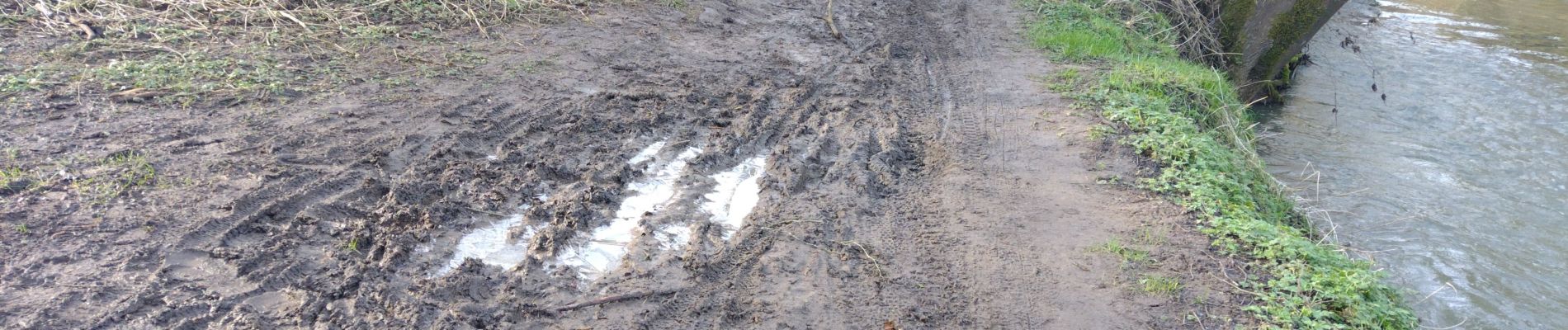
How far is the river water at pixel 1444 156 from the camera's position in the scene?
550cm

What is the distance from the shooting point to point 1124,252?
422cm

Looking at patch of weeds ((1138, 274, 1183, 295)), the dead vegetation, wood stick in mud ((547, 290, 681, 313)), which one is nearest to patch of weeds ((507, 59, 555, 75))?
the dead vegetation

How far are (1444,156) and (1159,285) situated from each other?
517cm

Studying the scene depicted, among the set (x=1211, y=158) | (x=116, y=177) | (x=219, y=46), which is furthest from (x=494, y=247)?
(x=1211, y=158)

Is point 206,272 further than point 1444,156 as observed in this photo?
No

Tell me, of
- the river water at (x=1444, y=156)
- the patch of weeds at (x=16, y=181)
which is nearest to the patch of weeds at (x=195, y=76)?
the patch of weeds at (x=16, y=181)

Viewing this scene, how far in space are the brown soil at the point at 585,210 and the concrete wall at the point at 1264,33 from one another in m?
3.58

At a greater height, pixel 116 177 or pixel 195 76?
pixel 116 177

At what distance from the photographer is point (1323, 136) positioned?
8.00m

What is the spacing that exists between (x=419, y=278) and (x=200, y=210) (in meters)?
0.98

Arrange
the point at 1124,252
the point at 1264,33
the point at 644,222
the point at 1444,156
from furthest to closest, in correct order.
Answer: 1. the point at 1264,33
2. the point at 1444,156
3. the point at 1124,252
4. the point at 644,222

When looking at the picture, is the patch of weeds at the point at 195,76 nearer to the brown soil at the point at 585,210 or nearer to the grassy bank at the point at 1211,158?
the brown soil at the point at 585,210

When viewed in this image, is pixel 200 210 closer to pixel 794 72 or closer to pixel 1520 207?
pixel 794 72

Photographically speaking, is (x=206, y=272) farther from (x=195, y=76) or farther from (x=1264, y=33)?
(x=1264, y=33)
